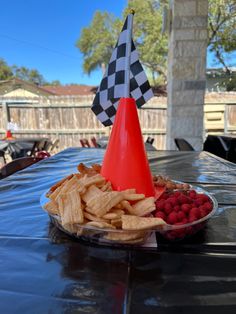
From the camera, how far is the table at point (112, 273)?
48cm

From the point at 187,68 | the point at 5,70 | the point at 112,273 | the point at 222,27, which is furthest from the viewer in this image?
the point at 5,70

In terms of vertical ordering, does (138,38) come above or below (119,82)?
above

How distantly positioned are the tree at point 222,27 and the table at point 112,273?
26.4 feet

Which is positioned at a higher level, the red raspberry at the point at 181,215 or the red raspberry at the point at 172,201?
the red raspberry at the point at 172,201

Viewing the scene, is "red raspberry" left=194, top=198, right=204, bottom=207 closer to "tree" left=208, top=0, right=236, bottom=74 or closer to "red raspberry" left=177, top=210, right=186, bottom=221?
"red raspberry" left=177, top=210, right=186, bottom=221

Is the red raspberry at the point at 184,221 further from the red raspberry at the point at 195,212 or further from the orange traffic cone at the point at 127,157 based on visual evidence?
the orange traffic cone at the point at 127,157

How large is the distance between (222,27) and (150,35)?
5.15m

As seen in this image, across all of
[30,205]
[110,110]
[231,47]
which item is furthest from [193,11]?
[231,47]

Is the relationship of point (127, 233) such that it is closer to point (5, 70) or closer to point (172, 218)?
point (172, 218)

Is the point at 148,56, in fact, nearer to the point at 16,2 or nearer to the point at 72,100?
the point at 72,100

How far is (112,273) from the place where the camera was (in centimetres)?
57

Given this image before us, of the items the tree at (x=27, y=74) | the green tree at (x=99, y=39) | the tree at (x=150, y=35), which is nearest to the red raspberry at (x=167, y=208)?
the tree at (x=150, y=35)

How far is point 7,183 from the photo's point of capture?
55.9 inches

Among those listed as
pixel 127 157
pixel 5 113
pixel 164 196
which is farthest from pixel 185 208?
pixel 5 113
